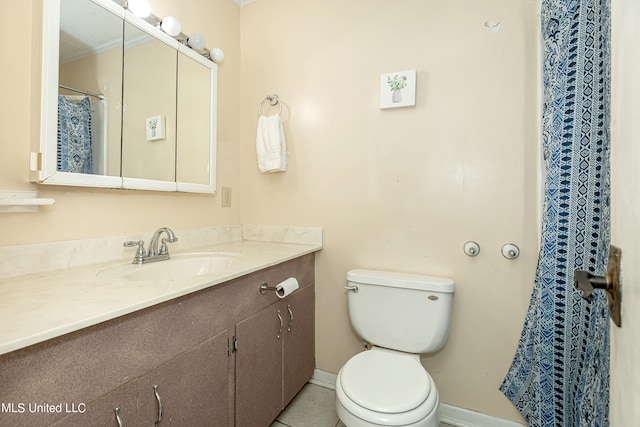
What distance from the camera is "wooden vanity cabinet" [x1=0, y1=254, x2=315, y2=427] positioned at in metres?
0.58

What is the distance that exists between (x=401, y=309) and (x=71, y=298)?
1.22m

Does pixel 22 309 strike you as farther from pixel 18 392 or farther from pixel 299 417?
pixel 299 417

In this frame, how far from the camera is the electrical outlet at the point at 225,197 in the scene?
70.6 inches

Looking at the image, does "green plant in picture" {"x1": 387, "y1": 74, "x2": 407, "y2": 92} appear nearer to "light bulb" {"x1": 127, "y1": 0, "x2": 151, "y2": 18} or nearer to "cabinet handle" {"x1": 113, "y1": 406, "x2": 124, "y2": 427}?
"light bulb" {"x1": 127, "y1": 0, "x2": 151, "y2": 18}

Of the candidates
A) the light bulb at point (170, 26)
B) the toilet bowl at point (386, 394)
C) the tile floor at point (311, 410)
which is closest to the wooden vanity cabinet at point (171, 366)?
the tile floor at point (311, 410)

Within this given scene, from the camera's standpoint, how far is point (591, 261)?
0.94m

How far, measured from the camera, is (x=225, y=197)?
1811 millimetres

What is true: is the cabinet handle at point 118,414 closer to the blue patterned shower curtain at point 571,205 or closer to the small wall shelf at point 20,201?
the small wall shelf at point 20,201

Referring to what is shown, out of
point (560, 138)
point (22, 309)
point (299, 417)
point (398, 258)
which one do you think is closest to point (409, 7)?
point (560, 138)

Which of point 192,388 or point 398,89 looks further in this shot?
point 398,89

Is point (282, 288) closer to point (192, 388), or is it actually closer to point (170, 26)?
point (192, 388)

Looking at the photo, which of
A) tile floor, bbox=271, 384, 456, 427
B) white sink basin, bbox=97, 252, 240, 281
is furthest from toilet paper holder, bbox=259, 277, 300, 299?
tile floor, bbox=271, 384, 456, 427

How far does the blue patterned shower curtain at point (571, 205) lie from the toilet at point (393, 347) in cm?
38

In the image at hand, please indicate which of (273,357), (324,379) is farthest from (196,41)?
(324,379)
